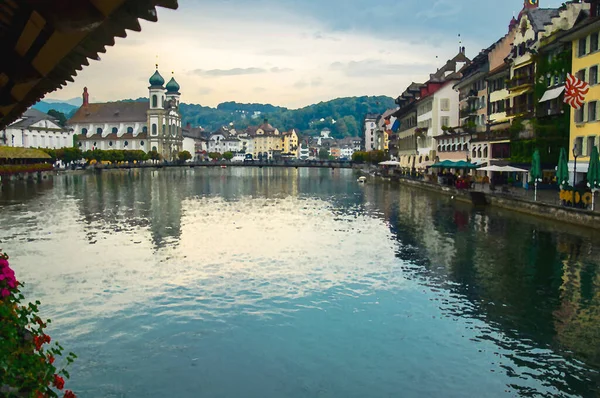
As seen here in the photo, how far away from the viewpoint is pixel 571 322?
16.8 metres

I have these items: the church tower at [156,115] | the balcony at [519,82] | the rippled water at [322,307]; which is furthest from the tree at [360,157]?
the rippled water at [322,307]

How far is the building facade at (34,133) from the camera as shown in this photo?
485 ft

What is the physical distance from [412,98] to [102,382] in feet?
325

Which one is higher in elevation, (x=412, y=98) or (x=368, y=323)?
(x=412, y=98)

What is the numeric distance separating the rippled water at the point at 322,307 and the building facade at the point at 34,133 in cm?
12396

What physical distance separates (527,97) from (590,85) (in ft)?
42.6

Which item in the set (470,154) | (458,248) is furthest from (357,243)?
(470,154)

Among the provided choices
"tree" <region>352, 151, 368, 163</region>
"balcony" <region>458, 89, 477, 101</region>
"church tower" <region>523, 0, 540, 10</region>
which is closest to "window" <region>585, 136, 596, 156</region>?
"balcony" <region>458, 89, 477, 101</region>

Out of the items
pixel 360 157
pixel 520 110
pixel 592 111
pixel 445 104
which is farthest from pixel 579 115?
pixel 360 157

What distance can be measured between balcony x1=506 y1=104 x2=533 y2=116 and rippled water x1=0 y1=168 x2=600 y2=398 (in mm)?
18650

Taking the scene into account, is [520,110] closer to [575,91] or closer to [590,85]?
[590,85]

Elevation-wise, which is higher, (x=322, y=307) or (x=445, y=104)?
(x=445, y=104)

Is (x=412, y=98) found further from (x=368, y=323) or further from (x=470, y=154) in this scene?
(x=368, y=323)

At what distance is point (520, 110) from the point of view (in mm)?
54781
